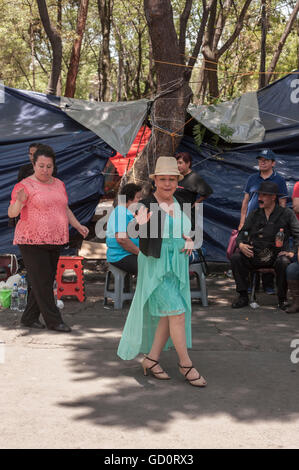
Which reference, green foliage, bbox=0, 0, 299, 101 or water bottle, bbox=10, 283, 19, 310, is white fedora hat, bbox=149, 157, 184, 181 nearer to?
water bottle, bbox=10, 283, 19, 310

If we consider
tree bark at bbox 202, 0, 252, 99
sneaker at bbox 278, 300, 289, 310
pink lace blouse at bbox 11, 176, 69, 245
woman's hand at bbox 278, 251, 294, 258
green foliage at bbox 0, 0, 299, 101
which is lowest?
sneaker at bbox 278, 300, 289, 310

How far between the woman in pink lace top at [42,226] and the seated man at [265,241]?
219cm

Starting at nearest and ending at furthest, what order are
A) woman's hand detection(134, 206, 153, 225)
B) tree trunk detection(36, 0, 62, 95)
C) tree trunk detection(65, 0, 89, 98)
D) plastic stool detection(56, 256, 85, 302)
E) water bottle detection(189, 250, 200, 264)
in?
1. woman's hand detection(134, 206, 153, 225)
2. water bottle detection(189, 250, 200, 264)
3. plastic stool detection(56, 256, 85, 302)
4. tree trunk detection(36, 0, 62, 95)
5. tree trunk detection(65, 0, 89, 98)

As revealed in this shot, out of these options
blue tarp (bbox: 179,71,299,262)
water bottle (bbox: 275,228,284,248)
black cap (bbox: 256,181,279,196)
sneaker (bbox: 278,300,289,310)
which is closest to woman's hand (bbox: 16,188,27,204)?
black cap (bbox: 256,181,279,196)

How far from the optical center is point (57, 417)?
4.03 metres

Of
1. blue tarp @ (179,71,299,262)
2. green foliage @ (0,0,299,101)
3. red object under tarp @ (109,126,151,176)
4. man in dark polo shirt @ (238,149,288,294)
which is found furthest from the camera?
green foliage @ (0,0,299,101)

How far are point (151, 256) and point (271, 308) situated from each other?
3.17 m

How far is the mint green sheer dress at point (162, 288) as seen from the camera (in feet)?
15.6

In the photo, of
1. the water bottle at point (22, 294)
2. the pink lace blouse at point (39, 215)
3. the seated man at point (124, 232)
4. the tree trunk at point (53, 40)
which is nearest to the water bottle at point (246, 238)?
the seated man at point (124, 232)

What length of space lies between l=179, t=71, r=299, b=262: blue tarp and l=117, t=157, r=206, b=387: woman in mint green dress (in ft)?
16.0

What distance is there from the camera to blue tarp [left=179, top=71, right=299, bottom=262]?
31.2 feet

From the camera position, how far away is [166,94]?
912 cm

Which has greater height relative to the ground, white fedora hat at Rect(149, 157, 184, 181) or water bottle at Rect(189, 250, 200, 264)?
white fedora hat at Rect(149, 157, 184, 181)

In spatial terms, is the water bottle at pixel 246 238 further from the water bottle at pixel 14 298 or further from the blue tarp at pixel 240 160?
the water bottle at pixel 14 298
